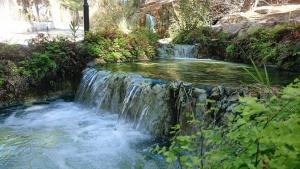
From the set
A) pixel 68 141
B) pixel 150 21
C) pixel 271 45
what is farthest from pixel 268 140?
pixel 150 21

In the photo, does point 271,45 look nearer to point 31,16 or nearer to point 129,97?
point 129,97

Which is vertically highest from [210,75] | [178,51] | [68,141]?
[178,51]

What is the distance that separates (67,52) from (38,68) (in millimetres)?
1039

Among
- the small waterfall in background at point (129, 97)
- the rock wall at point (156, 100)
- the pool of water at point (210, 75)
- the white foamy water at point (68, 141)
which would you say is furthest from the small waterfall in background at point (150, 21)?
the white foamy water at point (68, 141)

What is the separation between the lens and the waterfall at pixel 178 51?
1184 centimetres

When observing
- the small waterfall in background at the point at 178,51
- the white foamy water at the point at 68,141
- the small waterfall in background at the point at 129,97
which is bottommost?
the white foamy water at the point at 68,141

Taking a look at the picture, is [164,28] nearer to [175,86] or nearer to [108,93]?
[108,93]

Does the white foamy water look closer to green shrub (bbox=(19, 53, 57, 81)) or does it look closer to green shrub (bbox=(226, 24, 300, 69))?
green shrub (bbox=(19, 53, 57, 81))

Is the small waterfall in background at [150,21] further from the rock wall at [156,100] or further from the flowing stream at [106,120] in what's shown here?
the rock wall at [156,100]

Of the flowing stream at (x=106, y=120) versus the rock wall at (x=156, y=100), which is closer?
the flowing stream at (x=106, y=120)

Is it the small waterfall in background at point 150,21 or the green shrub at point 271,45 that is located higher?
the small waterfall in background at point 150,21

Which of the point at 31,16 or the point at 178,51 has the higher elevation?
the point at 31,16

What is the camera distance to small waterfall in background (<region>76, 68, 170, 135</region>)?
6.20 m

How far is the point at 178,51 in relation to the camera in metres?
12.0
